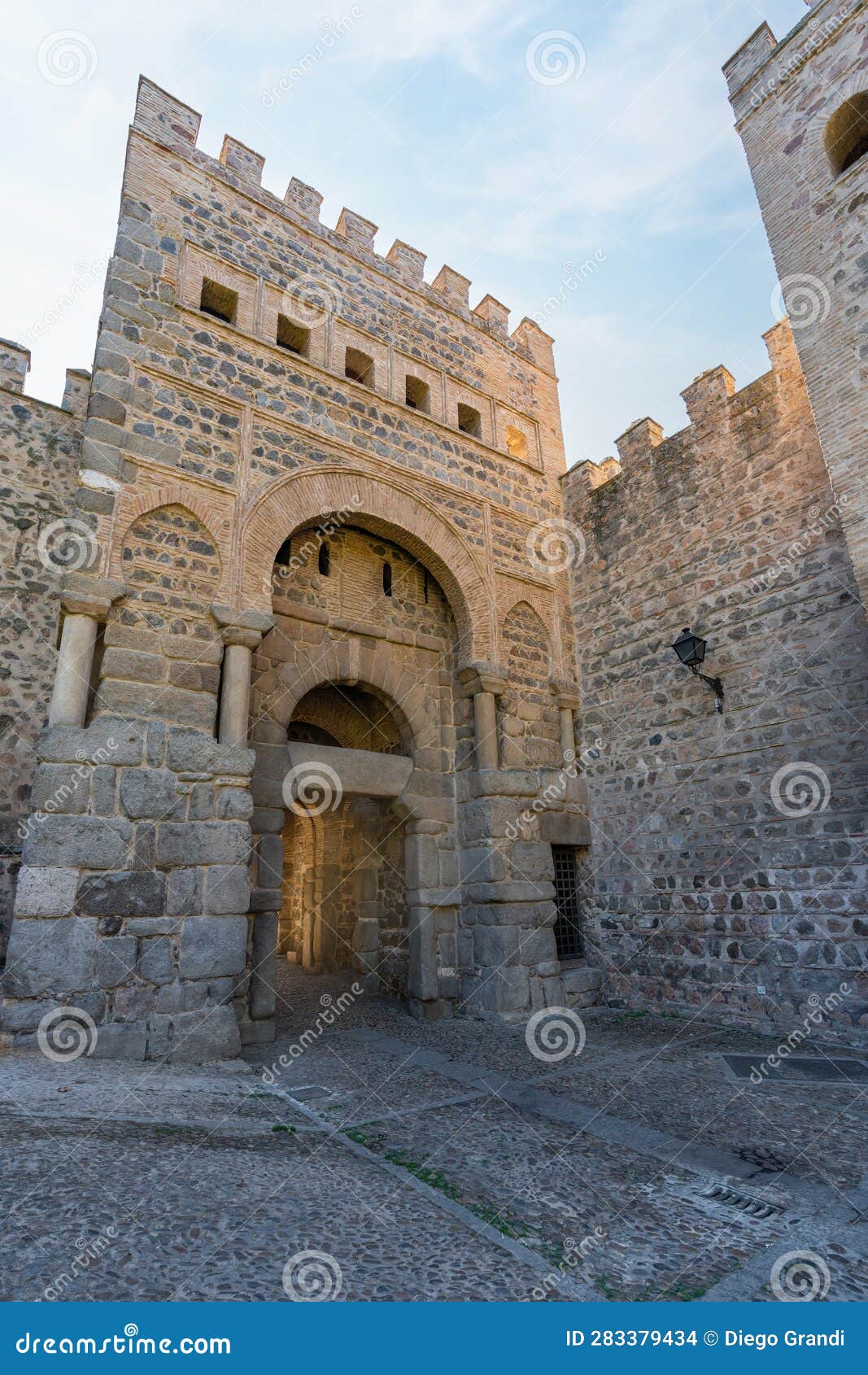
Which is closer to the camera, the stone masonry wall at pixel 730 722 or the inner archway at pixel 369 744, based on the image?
the stone masonry wall at pixel 730 722

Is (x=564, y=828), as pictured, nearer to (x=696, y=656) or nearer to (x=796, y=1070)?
(x=696, y=656)

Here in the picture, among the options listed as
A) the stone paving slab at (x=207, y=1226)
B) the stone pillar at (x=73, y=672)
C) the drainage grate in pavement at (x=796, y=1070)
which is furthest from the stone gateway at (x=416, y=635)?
the stone paving slab at (x=207, y=1226)

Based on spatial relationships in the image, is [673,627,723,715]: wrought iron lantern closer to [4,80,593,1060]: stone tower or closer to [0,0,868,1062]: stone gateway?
[0,0,868,1062]: stone gateway

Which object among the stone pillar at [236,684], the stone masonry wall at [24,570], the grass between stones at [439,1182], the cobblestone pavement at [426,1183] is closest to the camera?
the cobblestone pavement at [426,1183]

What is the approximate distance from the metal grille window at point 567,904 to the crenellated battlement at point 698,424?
474cm

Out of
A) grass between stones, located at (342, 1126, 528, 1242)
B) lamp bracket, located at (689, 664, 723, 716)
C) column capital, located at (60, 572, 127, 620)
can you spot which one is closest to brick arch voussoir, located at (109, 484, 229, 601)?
column capital, located at (60, 572, 127, 620)

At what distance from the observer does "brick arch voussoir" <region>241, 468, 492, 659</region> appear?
6.12m

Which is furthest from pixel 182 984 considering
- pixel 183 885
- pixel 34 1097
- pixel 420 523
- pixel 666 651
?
pixel 666 651

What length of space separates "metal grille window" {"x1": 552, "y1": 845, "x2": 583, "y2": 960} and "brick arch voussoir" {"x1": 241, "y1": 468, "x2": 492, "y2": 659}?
2.63 meters

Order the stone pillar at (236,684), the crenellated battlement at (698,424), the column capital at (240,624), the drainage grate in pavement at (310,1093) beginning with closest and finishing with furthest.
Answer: the drainage grate in pavement at (310,1093) → the stone pillar at (236,684) → the column capital at (240,624) → the crenellated battlement at (698,424)

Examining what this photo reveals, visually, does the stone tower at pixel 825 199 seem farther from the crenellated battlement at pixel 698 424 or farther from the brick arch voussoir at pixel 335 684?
the brick arch voussoir at pixel 335 684

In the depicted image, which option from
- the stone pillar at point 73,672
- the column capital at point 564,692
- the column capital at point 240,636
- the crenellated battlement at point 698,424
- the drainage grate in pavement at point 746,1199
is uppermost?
the crenellated battlement at point 698,424

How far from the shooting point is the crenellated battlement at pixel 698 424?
6.84m

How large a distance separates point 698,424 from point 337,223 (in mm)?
4947
